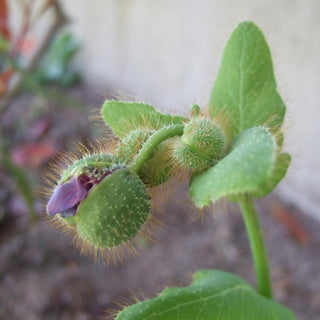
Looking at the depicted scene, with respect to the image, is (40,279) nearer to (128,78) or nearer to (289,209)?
(289,209)

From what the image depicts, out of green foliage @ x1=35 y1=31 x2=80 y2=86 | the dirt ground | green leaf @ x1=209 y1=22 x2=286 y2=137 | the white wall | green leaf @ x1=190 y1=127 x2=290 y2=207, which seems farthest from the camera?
green foliage @ x1=35 y1=31 x2=80 y2=86

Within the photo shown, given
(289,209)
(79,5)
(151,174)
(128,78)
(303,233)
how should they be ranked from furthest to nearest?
(79,5)
(128,78)
(289,209)
(303,233)
(151,174)

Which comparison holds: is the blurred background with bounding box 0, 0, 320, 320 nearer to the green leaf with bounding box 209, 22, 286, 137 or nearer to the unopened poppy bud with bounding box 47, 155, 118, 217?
the green leaf with bounding box 209, 22, 286, 137

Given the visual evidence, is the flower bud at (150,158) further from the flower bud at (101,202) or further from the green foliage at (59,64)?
the green foliage at (59,64)

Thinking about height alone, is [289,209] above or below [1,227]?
above

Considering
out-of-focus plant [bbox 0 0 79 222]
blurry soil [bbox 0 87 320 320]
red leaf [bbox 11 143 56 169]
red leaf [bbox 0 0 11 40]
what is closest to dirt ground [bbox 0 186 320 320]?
blurry soil [bbox 0 87 320 320]

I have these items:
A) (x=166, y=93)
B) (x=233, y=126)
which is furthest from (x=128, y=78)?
(x=233, y=126)

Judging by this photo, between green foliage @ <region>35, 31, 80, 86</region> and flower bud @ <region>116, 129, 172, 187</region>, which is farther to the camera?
green foliage @ <region>35, 31, 80, 86</region>

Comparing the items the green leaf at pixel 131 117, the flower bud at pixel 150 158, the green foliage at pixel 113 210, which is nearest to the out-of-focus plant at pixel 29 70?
the green leaf at pixel 131 117

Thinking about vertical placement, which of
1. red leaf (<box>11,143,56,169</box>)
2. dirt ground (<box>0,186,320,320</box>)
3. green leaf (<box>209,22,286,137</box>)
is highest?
green leaf (<box>209,22,286,137</box>)

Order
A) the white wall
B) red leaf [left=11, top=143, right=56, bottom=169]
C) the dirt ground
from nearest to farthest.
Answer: the dirt ground
the white wall
red leaf [left=11, top=143, right=56, bottom=169]
